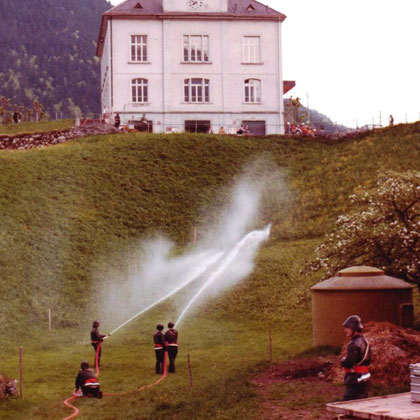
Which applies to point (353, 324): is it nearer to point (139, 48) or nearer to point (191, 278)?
point (191, 278)

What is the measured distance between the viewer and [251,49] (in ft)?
275

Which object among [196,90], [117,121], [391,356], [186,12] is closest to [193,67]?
[196,90]

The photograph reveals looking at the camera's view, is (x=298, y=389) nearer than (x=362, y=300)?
Yes

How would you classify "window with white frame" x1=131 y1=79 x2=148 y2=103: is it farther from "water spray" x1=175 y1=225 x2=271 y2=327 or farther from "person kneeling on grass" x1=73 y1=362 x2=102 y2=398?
"person kneeling on grass" x1=73 y1=362 x2=102 y2=398

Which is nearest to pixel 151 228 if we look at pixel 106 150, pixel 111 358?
pixel 106 150

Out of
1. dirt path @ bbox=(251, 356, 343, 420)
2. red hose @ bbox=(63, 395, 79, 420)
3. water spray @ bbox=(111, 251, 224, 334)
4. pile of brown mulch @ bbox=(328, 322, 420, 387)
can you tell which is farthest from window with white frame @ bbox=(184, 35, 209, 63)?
red hose @ bbox=(63, 395, 79, 420)

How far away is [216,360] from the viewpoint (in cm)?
3145

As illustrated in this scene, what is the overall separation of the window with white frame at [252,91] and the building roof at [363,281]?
177 ft

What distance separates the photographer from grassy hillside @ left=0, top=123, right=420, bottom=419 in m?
27.7

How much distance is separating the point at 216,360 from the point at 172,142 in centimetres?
4256

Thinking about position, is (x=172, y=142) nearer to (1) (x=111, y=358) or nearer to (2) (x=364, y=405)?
(1) (x=111, y=358)

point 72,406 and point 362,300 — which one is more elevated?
point 362,300

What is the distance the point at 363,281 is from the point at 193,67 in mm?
55364

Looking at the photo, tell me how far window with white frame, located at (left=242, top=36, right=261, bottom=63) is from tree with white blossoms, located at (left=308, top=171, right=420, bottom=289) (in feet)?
165
